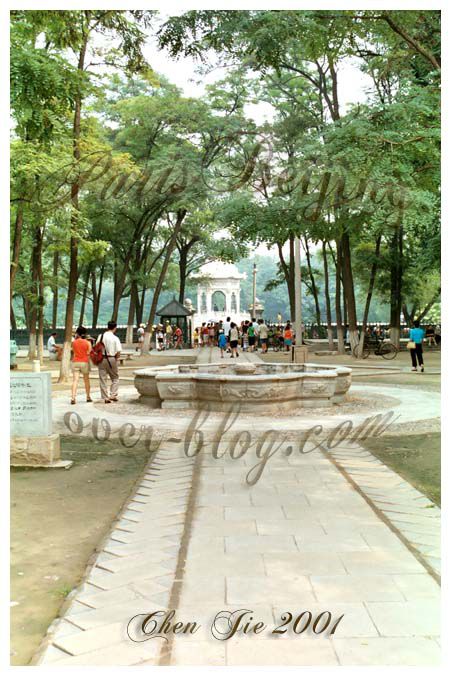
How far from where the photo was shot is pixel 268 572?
4246 millimetres

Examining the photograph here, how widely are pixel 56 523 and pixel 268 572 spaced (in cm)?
224

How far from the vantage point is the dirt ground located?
396cm

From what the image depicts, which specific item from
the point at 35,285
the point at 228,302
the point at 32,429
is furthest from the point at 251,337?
the point at 32,429

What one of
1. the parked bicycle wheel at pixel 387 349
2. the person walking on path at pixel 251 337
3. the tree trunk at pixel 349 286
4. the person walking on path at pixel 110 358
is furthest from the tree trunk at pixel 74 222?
the person walking on path at pixel 251 337

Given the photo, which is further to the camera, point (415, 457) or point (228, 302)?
point (228, 302)

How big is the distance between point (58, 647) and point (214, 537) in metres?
1.84

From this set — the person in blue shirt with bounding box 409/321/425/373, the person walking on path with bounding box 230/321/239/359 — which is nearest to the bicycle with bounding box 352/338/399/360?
the person walking on path with bounding box 230/321/239/359

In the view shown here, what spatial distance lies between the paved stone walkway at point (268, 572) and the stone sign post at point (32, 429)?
1398mm

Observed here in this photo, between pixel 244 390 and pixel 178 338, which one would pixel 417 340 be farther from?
pixel 178 338

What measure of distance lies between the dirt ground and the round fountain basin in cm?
339

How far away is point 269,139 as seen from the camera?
94.6 ft

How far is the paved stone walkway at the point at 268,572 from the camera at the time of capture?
125 inches

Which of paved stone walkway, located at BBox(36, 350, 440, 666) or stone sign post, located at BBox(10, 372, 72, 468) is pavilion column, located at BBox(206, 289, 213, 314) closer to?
stone sign post, located at BBox(10, 372, 72, 468)

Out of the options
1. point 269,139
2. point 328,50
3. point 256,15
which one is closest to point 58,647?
point 256,15
